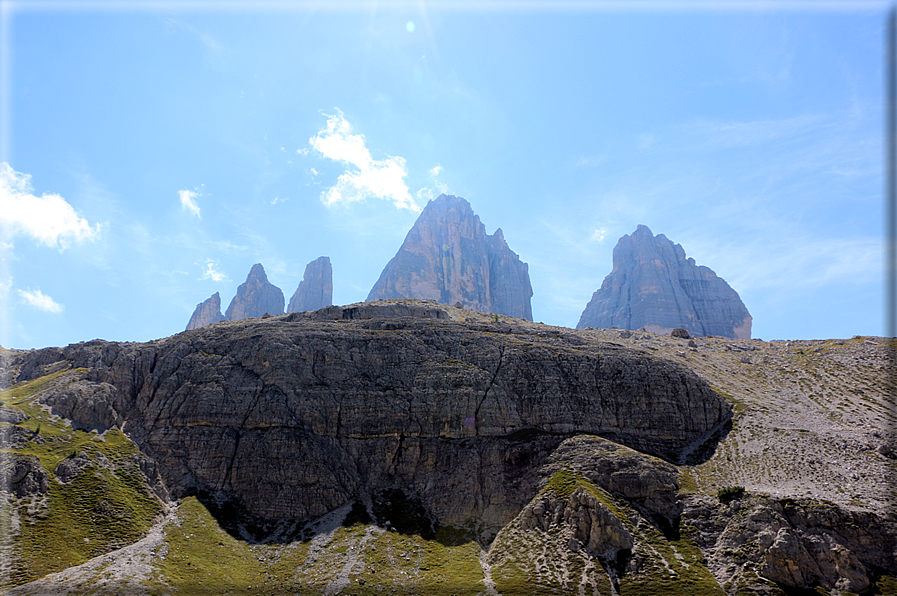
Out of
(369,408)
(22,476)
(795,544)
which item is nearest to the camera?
(795,544)

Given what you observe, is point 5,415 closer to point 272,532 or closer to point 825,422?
point 272,532

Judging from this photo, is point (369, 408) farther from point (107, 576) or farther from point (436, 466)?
point (107, 576)

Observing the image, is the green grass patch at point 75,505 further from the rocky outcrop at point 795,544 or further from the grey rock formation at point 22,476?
the rocky outcrop at point 795,544

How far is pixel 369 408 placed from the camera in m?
113

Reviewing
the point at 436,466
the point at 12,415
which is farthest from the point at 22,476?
the point at 436,466

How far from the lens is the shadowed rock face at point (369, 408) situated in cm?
9850

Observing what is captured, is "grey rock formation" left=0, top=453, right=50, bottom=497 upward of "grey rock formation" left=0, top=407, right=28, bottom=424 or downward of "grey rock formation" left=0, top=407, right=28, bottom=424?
downward

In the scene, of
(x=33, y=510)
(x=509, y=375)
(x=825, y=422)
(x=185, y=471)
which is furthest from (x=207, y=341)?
(x=825, y=422)

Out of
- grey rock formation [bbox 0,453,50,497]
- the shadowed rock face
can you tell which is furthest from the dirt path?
the shadowed rock face

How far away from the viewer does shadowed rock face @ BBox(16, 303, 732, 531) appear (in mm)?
98500

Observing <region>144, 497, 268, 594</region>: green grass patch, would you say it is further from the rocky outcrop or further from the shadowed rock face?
the rocky outcrop

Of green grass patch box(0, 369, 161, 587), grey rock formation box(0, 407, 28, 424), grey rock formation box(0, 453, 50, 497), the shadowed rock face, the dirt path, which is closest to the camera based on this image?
the dirt path

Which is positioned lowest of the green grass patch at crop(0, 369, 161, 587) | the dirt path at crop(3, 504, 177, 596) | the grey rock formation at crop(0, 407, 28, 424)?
the dirt path at crop(3, 504, 177, 596)

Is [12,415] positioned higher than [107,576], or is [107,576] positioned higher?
Result: [12,415]
